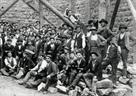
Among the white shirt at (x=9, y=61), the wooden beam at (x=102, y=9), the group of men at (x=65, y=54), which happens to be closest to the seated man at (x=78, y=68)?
the group of men at (x=65, y=54)

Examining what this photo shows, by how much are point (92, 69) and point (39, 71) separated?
6.66 feet

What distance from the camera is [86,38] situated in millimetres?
10758

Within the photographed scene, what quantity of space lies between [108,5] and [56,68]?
3.66 meters

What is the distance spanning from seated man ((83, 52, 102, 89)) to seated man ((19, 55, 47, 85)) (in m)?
1.62

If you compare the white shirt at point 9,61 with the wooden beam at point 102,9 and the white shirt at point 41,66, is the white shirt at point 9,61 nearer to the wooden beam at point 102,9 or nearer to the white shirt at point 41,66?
the white shirt at point 41,66

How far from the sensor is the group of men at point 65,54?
33.5 ft

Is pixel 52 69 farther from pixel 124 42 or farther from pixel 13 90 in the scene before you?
pixel 124 42

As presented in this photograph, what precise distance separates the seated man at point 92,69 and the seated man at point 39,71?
5.30 feet

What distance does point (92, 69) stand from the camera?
408 inches

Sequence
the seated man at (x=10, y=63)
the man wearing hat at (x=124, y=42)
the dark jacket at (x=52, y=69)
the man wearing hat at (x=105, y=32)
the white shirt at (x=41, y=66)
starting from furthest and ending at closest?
the seated man at (x=10, y=63)
the white shirt at (x=41, y=66)
the dark jacket at (x=52, y=69)
the man wearing hat at (x=105, y=32)
the man wearing hat at (x=124, y=42)

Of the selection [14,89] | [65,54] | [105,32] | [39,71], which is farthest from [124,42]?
[14,89]

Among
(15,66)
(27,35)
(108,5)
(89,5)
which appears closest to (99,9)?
(108,5)

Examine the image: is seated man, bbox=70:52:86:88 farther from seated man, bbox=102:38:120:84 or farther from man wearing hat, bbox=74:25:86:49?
seated man, bbox=102:38:120:84

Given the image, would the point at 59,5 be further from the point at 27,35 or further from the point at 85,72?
the point at 85,72
